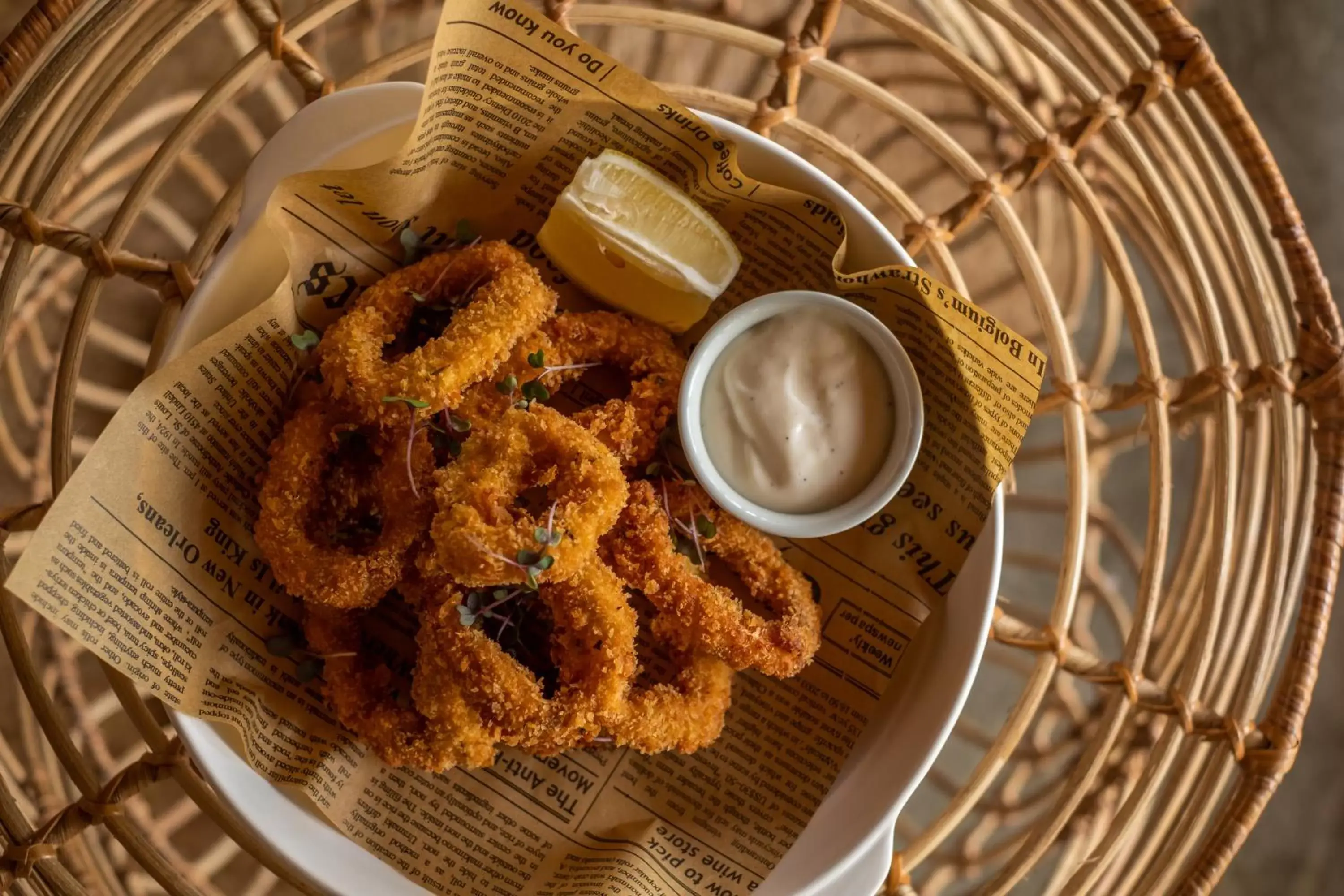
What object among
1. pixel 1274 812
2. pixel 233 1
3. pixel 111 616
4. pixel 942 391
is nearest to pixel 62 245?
pixel 233 1

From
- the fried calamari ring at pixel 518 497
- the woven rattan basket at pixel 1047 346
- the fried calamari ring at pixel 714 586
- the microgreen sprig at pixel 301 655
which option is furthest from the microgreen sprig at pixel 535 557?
the woven rattan basket at pixel 1047 346

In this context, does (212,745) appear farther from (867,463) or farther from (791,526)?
(867,463)

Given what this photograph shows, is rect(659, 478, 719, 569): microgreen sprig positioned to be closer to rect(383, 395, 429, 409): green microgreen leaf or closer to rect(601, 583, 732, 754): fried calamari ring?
rect(601, 583, 732, 754): fried calamari ring

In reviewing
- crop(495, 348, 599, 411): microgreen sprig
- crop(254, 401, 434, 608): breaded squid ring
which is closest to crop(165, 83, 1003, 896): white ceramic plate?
crop(254, 401, 434, 608): breaded squid ring

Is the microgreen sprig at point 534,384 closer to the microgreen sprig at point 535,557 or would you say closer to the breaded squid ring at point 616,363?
the breaded squid ring at point 616,363

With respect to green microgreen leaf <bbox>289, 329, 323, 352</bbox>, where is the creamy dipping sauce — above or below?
above

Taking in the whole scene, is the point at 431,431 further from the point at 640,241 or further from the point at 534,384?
the point at 640,241
